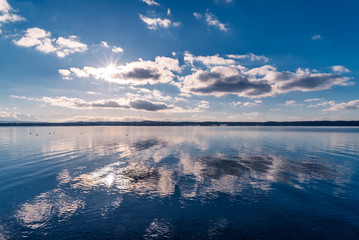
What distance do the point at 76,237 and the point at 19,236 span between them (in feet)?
→ 13.5

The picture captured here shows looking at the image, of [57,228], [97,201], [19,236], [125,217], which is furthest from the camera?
[97,201]

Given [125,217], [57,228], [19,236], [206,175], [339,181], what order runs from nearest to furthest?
[19,236]
[57,228]
[125,217]
[339,181]
[206,175]

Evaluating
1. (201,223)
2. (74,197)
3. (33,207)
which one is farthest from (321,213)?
(33,207)

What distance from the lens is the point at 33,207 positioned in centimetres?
1711

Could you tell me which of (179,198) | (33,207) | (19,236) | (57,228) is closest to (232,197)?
(179,198)

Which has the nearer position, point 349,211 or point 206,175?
point 349,211

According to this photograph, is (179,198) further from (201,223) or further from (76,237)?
(76,237)

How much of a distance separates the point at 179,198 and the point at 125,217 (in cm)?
587

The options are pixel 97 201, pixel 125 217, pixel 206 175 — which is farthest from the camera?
pixel 206 175

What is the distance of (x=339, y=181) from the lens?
2434cm

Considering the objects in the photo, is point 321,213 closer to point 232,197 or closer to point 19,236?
→ point 232,197

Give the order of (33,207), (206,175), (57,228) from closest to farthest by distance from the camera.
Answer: (57,228), (33,207), (206,175)

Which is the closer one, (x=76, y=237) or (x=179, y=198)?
(x=76, y=237)

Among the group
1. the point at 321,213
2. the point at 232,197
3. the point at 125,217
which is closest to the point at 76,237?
the point at 125,217
